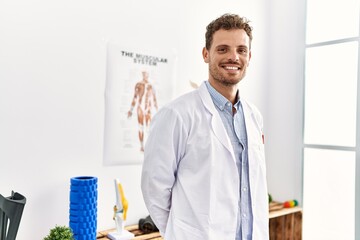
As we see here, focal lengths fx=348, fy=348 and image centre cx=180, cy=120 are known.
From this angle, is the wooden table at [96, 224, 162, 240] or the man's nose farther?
the wooden table at [96, 224, 162, 240]

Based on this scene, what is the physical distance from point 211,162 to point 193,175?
3.7 inches

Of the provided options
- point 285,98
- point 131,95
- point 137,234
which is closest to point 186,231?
point 137,234

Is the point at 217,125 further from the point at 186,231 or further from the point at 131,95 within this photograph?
the point at 131,95

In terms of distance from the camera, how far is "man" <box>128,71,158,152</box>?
2.21m

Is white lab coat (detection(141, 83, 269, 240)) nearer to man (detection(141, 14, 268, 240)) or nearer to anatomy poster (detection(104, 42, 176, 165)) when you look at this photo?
man (detection(141, 14, 268, 240))

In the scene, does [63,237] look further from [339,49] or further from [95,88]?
[339,49]

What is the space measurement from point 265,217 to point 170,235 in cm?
43

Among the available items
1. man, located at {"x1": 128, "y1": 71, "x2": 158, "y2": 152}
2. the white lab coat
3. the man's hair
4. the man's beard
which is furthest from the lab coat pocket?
man, located at {"x1": 128, "y1": 71, "x2": 158, "y2": 152}

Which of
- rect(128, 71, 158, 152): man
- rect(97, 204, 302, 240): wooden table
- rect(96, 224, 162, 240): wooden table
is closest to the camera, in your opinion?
rect(96, 224, 162, 240): wooden table

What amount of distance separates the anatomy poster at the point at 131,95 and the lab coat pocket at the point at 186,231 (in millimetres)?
866

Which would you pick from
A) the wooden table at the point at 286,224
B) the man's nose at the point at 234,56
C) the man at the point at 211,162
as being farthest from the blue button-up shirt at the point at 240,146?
the wooden table at the point at 286,224

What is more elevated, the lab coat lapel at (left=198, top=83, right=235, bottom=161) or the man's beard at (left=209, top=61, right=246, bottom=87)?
the man's beard at (left=209, top=61, right=246, bottom=87)

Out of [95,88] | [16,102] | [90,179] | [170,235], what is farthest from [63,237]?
[95,88]

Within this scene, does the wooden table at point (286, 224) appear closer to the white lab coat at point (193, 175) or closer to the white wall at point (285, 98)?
the white wall at point (285, 98)
